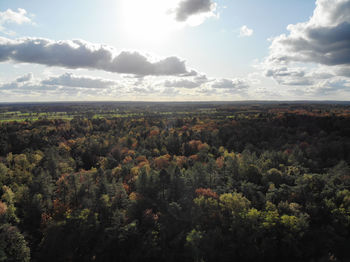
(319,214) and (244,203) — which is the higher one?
(244,203)

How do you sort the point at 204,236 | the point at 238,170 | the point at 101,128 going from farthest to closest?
the point at 101,128, the point at 238,170, the point at 204,236

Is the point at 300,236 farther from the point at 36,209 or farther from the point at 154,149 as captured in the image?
the point at 154,149

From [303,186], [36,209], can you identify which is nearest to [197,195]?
[303,186]

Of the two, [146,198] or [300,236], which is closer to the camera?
[300,236]

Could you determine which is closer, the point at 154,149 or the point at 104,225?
the point at 104,225

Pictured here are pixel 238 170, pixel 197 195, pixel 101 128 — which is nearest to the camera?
pixel 197 195

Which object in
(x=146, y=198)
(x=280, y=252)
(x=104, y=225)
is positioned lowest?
(x=280, y=252)

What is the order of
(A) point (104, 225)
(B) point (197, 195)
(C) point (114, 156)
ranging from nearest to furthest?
(A) point (104, 225)
(B) point (197, 195)
(C) point (114, 156)

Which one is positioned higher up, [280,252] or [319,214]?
[319,214]

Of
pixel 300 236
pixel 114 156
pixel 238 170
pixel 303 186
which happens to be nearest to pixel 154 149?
pixel 114 156

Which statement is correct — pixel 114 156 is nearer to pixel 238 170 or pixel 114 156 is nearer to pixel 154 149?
pixel 154 149
